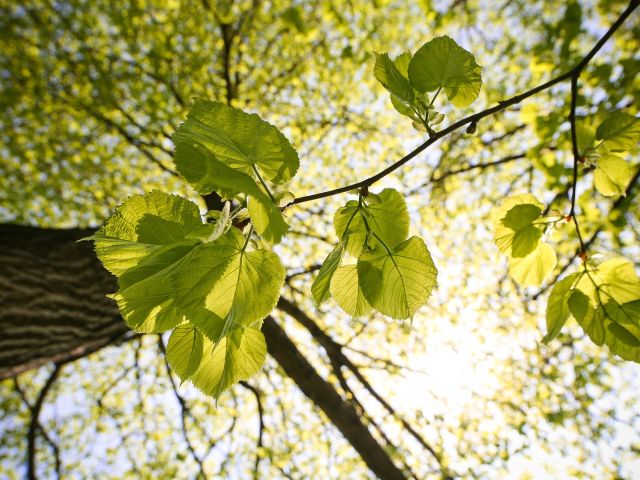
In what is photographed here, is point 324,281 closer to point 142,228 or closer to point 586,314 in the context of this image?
point 142,228

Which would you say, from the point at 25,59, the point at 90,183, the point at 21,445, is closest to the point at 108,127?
the point at 90,183

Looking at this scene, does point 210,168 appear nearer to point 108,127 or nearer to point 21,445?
point 108,127

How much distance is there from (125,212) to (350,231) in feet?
1.40

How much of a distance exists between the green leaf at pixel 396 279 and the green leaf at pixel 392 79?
303 millimetres

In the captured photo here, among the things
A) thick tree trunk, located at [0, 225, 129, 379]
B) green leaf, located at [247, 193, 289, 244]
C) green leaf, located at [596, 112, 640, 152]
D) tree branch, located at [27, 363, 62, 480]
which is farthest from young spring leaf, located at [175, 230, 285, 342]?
tree branch, located at [27, 363, 62, 480]

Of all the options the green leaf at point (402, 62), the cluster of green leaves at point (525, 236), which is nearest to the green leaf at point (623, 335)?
the cluster of green leaves at point (525, 236)

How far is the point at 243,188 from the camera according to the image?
48 centimetres

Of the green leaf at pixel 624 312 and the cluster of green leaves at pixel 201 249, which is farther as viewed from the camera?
the green leaf at pixel 624 312

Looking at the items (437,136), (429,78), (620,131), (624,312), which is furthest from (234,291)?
(620,131)

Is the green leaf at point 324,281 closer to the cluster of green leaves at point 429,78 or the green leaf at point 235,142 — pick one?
the green leaf at point 235,142

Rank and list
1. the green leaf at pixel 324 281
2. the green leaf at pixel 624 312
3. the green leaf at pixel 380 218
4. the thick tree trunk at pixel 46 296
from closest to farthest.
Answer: the green leaf at pixel 324 281 → the green leaf at pixel 380 218 → the green leaf at pixel 624 312 → the thick tree trunk at pixel 46 296

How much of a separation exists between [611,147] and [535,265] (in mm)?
429

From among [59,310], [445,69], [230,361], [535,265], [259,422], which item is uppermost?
[59,310]

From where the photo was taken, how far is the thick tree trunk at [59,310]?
239 cm
